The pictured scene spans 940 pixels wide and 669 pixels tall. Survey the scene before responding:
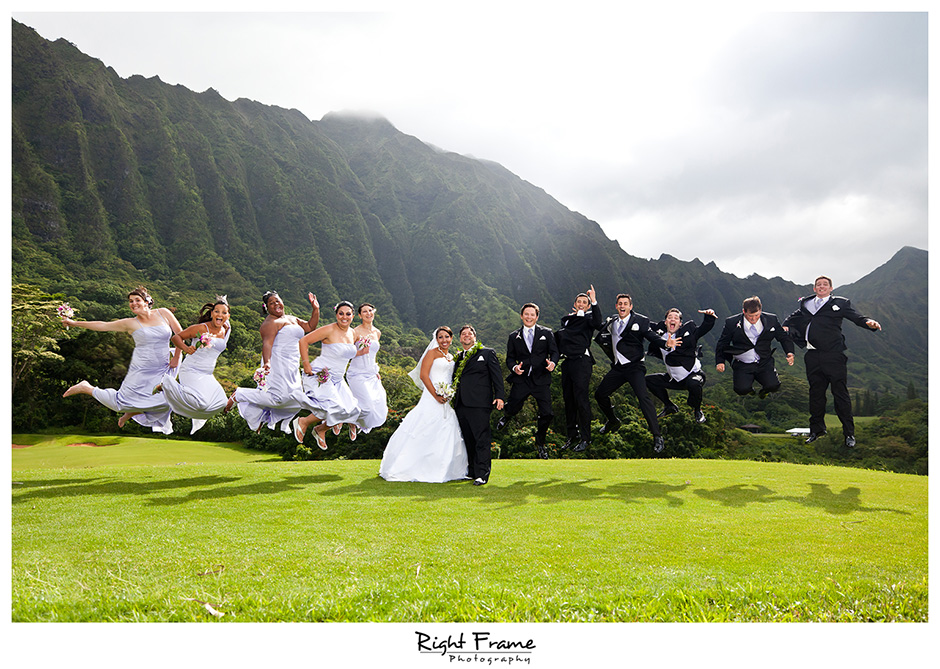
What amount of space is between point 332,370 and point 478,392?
7.76 feet

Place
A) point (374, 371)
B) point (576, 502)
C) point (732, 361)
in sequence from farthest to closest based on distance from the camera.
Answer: point (374, 371) → point (732, 361) → point (576, 502)

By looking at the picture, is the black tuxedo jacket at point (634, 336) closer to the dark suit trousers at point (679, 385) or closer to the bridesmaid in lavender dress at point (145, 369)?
the dark suit trousers at point (679, 385)

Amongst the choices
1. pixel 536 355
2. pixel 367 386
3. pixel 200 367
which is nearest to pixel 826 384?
pixel 536 355

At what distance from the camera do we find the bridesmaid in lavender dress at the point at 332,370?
8.24 m

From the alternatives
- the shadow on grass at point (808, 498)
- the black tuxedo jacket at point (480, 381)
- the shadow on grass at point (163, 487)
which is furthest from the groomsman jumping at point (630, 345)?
the shadow on grass at point (163, 487)

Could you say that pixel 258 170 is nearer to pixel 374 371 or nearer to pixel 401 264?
pixel 401 264

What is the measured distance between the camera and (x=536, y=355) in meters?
7.81

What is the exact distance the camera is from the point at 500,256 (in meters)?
67.5

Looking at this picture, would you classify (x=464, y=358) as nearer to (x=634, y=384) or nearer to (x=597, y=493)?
(x=634, y=384)

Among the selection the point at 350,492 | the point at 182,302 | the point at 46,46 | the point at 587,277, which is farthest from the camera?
the point at 46,46

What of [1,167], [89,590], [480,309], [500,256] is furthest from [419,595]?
[500,256]

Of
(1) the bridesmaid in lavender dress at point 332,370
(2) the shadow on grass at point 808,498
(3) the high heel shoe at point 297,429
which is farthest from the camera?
(3) the high heel shoe at point 297,429

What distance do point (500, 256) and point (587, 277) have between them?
63.7 feet

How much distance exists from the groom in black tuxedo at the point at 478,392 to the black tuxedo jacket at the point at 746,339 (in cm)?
321
